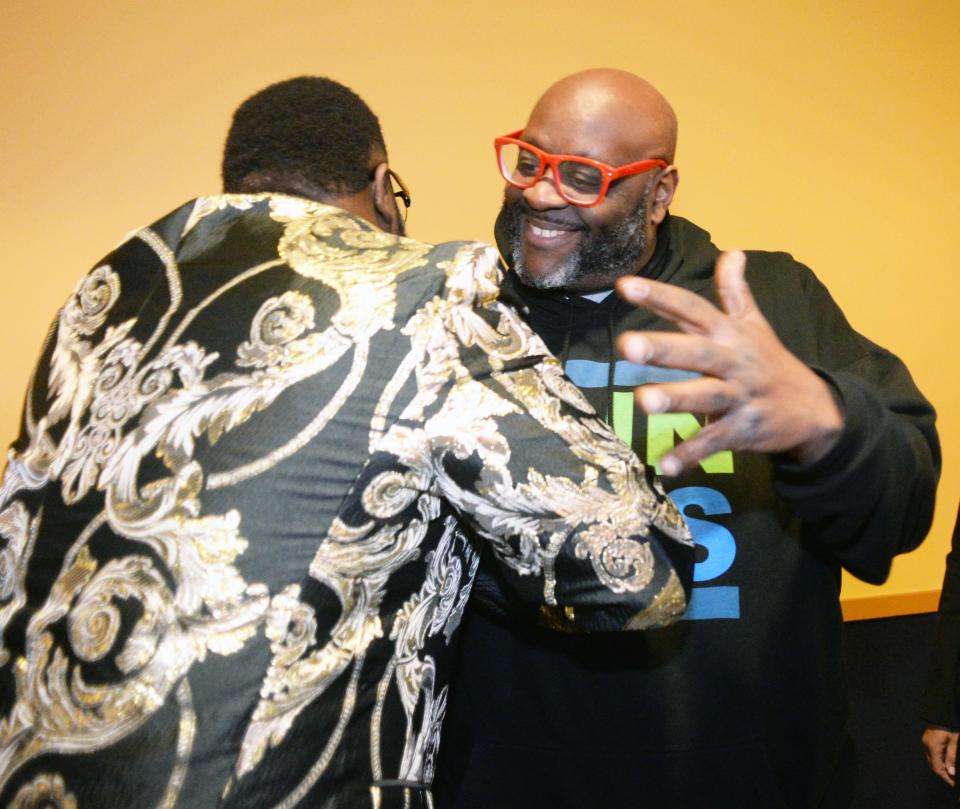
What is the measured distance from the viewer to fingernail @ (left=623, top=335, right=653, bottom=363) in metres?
0.82

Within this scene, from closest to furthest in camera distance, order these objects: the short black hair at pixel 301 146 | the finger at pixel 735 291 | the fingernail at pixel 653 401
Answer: the fingernail at pixel 653 401
the finger at pixel 735 291
the short black hair at pixel 301 146

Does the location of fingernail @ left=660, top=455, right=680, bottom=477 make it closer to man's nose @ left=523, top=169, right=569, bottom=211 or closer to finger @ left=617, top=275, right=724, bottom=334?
finger @ left=617, top=275, right=724, bottom=334

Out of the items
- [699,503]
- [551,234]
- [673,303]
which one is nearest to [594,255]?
[551,234]

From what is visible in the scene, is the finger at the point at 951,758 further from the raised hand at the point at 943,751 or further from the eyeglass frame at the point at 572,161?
the eyeglass frame at the point at 572,161

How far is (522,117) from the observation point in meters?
3.02

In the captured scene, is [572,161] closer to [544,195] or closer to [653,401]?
[544,195]

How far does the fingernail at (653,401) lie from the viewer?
813mm

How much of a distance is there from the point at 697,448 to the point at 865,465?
27 cm

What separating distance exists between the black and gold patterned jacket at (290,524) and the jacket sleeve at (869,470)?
0.19 meters

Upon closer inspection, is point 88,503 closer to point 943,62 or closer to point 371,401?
point 371,401

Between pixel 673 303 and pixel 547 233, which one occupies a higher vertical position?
pixel 673 303

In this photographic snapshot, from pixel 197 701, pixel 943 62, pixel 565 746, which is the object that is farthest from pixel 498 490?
pixel 943 62

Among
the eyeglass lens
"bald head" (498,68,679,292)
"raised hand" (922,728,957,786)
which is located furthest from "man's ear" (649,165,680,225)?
"raised hand" (922,728,957,786)

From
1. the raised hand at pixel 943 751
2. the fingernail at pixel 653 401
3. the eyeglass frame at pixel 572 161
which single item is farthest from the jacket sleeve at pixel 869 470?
the raised hand at pixel 943 751
